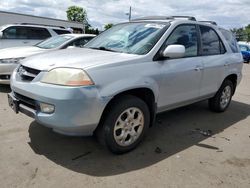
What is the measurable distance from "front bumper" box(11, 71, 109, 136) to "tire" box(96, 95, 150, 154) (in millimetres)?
191

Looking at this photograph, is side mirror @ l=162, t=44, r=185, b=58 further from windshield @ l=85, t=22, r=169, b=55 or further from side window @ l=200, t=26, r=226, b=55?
side window @ l=200, t=26, r=226, b=55

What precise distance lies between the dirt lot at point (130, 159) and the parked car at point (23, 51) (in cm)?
214

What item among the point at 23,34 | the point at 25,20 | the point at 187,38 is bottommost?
the point at 25,20

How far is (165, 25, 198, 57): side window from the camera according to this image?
4.32 meters

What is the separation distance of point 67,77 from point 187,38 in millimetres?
2280

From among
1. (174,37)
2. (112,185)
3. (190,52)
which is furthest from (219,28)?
(112,185)

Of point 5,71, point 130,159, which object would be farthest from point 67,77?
point 5,71

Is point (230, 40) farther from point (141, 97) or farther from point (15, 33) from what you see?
point (15, 33)

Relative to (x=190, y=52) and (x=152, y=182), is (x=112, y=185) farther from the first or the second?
(x=190, y=52)

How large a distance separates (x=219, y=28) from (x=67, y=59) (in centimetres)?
351

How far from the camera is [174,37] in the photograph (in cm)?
432

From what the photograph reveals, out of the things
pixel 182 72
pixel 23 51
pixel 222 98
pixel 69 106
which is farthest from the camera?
pixel 23 51

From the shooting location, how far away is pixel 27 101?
3506 mm

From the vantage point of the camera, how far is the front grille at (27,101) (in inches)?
134
